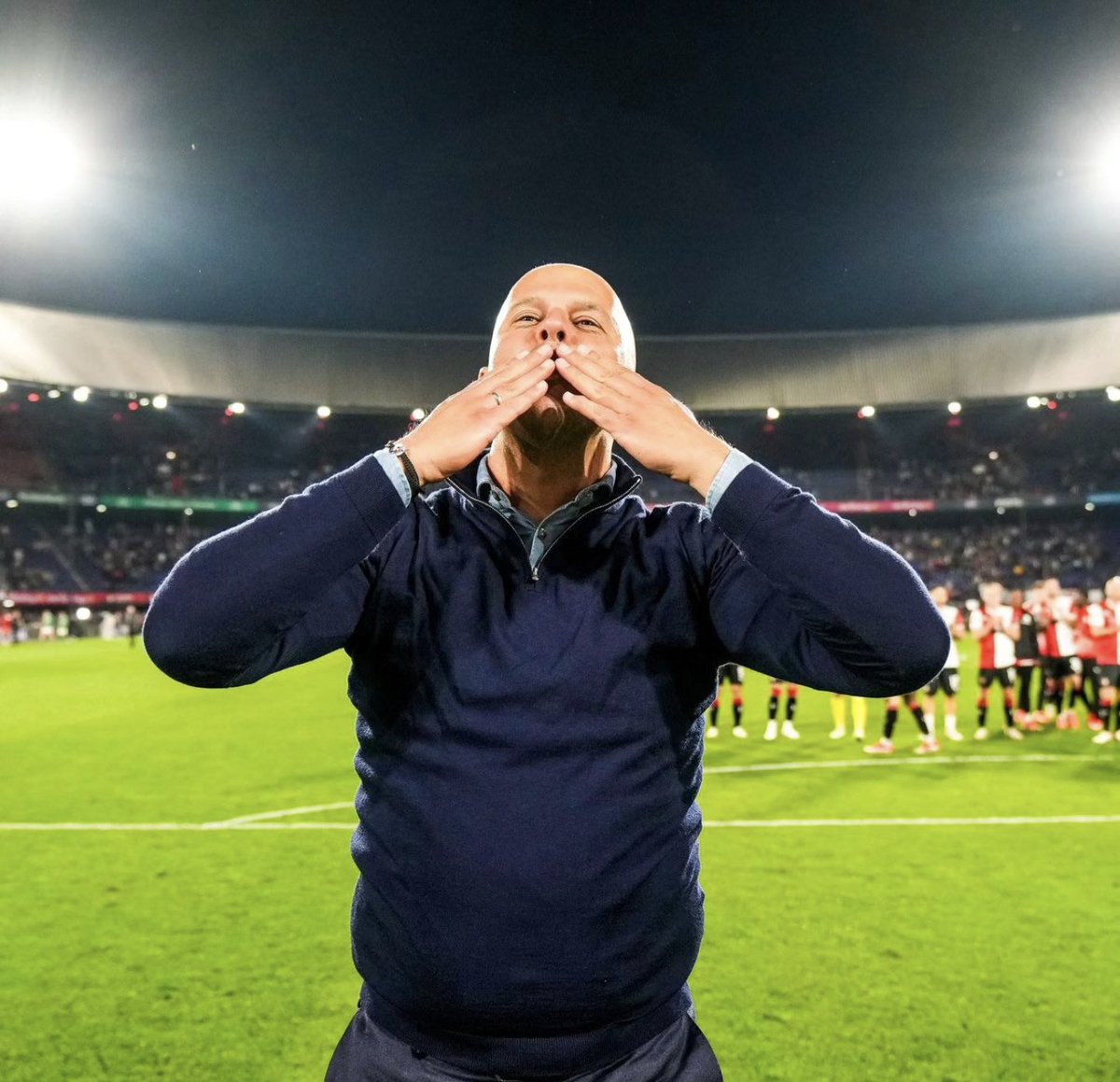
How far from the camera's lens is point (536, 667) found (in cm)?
185

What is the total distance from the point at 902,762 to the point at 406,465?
37.3 ft

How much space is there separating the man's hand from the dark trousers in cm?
112

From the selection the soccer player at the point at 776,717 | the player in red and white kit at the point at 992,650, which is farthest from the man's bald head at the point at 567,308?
the player in red and white kit at the point at 992,650

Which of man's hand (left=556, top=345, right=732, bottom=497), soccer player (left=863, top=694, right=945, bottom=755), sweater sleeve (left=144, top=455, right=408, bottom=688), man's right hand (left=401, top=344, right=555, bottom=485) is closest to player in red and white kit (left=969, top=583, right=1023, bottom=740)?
soccer player (left=863, top=694, right=945, bottom=755)

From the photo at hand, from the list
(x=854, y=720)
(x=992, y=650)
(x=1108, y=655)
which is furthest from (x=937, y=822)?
(x=1108, y=655)

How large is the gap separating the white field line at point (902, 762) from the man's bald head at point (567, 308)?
9.75 metres

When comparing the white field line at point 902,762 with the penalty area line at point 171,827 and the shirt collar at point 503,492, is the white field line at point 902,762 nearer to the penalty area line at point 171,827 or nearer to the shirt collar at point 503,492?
the penalty area line at point 171,827

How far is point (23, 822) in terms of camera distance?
30.6ft

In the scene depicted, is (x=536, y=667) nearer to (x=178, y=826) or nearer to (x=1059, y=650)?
(x=178, y=826)

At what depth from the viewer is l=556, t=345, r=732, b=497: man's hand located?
182 cm

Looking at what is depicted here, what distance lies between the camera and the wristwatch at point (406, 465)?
5.93 ft

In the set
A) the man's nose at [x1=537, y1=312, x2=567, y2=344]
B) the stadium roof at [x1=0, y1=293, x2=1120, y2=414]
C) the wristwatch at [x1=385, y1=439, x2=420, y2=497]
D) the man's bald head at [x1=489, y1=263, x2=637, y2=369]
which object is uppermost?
the stadium roof at [x1=0, y1=293, x2=1120, y2=414]

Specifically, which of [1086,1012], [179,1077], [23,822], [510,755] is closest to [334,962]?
[179,1077]

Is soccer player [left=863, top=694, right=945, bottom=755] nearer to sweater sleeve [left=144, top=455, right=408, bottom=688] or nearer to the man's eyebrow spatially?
the man's eyebrow
